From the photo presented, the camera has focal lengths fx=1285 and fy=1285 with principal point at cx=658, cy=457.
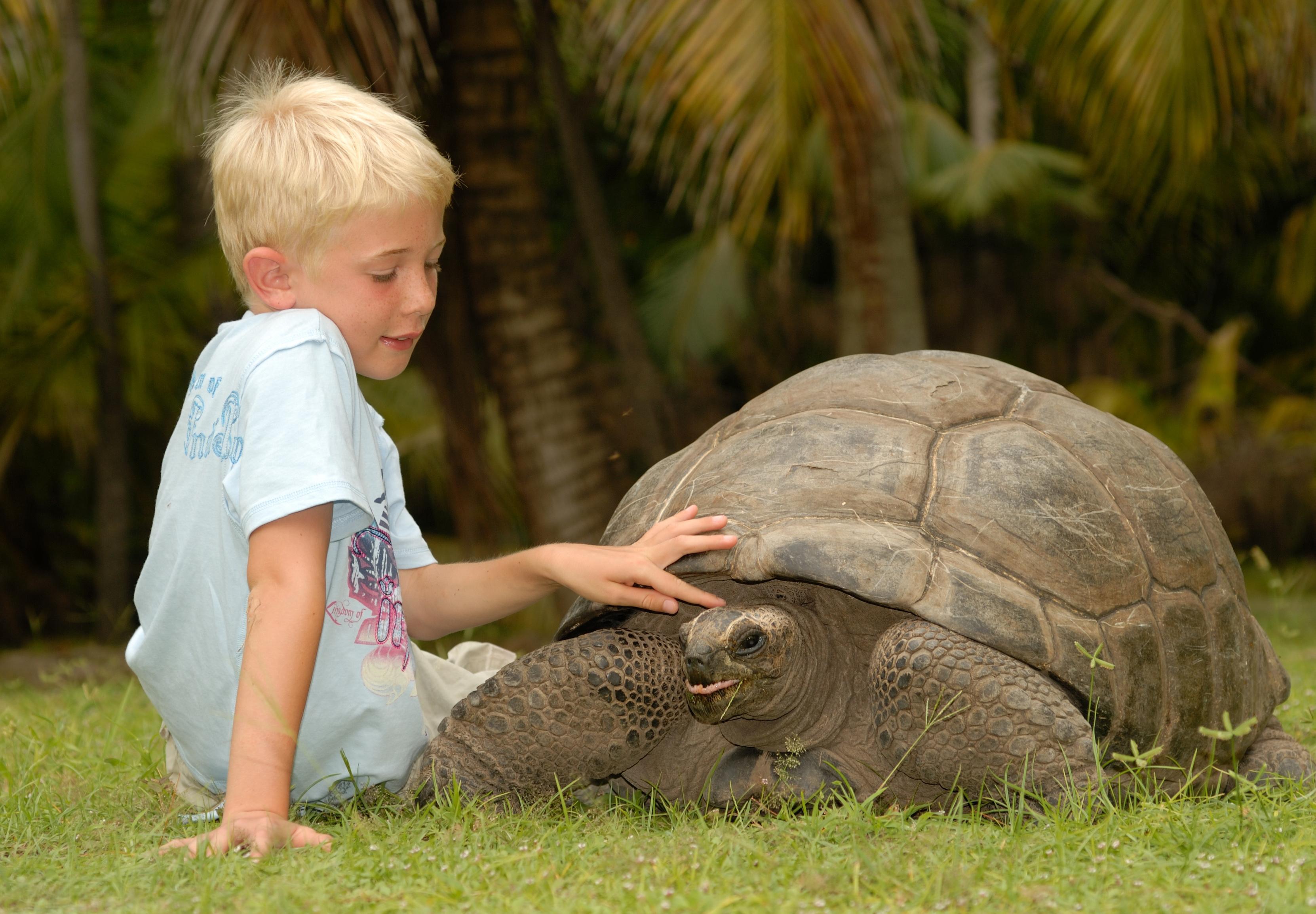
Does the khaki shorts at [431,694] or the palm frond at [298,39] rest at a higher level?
the palm frond at [298,39]

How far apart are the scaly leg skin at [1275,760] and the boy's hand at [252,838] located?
1.74 m

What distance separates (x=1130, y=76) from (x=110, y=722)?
4710 mm

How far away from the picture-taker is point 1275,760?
256cm

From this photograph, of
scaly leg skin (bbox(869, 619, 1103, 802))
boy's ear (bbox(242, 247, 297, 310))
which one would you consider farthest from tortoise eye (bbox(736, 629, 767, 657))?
boy's ear (bbox(242, 247, 297, 310))

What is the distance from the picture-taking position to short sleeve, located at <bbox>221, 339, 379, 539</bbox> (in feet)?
6.43

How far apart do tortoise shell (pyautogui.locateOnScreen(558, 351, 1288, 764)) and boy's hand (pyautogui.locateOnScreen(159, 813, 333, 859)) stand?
0.72 metres

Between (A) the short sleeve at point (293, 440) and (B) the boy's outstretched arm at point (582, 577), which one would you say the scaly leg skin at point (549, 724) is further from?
(A) the short sleeve at point (293, 440)

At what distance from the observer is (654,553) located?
2.27 metres

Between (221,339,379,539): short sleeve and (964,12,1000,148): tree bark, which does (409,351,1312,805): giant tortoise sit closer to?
(221,339,379,539): short sleeve

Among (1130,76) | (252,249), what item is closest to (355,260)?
(252,249)

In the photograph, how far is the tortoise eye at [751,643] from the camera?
213 centimetres

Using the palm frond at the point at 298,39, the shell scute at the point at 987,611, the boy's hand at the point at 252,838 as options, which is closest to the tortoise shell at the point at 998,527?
the shell scute at the point at 987,611

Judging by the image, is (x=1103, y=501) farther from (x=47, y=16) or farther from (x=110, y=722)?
(x=47, y=16)

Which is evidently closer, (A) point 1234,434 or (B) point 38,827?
(B) point 38,827
